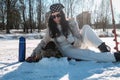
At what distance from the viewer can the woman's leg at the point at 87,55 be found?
4570 mm

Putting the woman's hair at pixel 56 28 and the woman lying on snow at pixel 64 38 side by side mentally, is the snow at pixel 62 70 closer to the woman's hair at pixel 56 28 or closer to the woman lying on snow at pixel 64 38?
the woman lying on snow at pixel 64 38

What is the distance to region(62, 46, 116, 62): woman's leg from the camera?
4.57 metres

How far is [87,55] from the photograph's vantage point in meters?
4.79

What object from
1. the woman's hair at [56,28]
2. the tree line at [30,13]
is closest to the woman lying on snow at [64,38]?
the woman's hair at [56,28]

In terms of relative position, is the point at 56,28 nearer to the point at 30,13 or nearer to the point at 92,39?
the point at 92,39

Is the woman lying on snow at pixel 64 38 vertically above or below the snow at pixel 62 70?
above

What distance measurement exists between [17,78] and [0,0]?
A: 107 feet

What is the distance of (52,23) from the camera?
4.98 meters

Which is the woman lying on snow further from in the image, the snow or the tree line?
the tree line

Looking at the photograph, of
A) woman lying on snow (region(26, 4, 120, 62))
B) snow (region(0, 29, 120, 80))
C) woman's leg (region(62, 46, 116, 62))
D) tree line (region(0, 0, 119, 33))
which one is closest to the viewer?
snow (region(0, 29, 120, 80))

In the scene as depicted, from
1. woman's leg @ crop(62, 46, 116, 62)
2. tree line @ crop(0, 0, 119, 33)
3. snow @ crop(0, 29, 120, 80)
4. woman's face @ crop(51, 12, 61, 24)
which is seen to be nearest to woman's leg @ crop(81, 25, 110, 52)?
woman's leg @ crop(62, 46, 116, 62)

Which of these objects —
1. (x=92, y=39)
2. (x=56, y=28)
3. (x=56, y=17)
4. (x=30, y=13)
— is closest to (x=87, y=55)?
(x=92, y=39)

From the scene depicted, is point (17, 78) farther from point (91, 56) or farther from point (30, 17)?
point (30, 17)

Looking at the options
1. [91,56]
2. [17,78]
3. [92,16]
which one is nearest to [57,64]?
[91,56]
